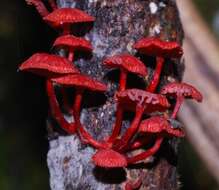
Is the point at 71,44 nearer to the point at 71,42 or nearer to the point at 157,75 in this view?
the point at 71,42

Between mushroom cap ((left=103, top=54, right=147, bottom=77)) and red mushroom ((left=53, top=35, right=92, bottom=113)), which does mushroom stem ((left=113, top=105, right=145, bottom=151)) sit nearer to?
mushroom cap ((left=103, top=54, right=147, bottom=77))

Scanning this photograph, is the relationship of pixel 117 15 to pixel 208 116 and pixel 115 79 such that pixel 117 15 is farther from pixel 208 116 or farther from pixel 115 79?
pixel 208 116

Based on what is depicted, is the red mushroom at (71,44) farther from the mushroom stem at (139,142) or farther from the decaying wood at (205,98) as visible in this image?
the decaying wood at (205,98)

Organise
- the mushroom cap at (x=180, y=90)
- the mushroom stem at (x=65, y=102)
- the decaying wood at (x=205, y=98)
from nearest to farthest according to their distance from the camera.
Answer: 1. the mushroom cap at (x=180, y=90)
2. the mushroom stem at (x=65, y=102)
3. the decaying wood at (x=205, y=98)

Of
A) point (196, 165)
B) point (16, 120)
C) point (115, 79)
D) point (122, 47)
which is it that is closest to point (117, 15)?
point (122, 47)

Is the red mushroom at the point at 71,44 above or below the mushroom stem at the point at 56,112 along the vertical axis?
above

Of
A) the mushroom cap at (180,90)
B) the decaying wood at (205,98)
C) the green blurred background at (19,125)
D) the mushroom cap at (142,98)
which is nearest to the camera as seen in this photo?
the mushroom cap at (142,98)

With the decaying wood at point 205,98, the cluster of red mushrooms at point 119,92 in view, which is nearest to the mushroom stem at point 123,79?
the cluster of red mushrooms at point 119,92
